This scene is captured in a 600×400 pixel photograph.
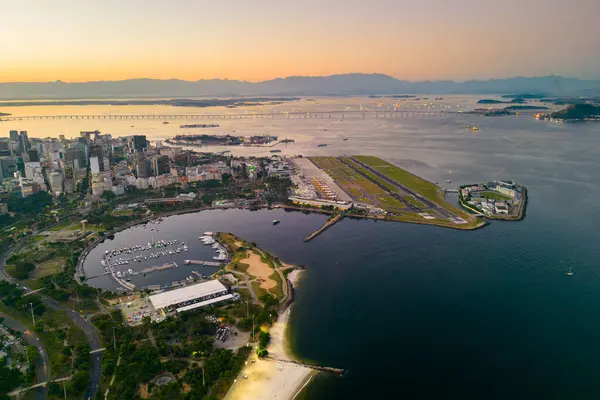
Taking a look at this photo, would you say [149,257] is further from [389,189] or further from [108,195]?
[389,189]

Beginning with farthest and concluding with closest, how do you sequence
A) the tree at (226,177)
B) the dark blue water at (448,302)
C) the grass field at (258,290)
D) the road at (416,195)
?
the tree at (226,177) < the road at (416,195) < the grass field at (258,290) < the dark blue water at (448,302)

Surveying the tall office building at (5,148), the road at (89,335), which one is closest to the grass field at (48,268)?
the road at (89,335)

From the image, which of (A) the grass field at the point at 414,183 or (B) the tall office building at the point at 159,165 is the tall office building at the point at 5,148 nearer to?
(B) the tall office building at the point at 159,165

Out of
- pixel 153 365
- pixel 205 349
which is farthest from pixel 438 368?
pixel 153 365

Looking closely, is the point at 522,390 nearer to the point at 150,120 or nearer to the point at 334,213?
the point at 334,213

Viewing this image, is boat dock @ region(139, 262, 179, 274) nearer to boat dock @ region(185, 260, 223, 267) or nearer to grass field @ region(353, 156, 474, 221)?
boat dock @ region(185, 260, 223, 267)

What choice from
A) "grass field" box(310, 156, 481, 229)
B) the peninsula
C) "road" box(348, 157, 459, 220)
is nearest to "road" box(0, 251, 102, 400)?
the peninsula

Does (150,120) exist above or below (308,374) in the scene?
above
